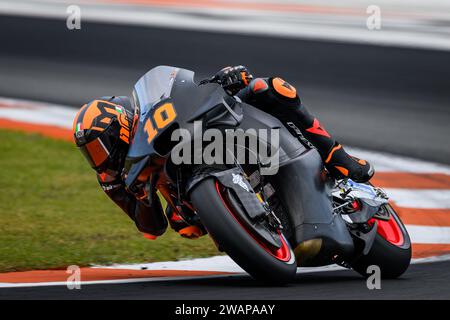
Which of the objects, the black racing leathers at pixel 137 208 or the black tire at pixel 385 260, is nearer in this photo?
the black racing leathers at pixel 137 208

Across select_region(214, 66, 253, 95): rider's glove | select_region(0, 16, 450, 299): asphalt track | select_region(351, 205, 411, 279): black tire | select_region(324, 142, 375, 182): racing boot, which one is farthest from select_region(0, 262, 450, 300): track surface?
select_region(0, 16, 450, 299): asphalt track

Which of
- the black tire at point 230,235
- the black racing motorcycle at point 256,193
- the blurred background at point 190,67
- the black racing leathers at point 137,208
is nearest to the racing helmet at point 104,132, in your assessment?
the black racing motorcycle at point 256,193

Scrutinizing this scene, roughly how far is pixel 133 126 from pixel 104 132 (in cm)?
17

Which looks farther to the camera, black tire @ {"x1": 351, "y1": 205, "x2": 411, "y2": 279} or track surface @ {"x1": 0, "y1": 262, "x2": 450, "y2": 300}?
black tire @ {"x1": 351, "y1": 205, "x2": 411, "y2": 279}

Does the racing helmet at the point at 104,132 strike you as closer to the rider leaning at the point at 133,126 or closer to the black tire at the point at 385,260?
the rider leaning at the point at 133,126

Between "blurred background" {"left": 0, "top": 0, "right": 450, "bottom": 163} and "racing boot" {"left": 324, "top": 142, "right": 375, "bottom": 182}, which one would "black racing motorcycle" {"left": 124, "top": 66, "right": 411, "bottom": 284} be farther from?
"blurred background" {"left": 0, "top": 0, "right": 450, "bottom": 163}

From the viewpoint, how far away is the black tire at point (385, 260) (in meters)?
5.55

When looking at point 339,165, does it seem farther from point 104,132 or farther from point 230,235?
point 104,132

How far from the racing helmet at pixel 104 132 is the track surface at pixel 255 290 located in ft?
2.13

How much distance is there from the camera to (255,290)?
479 centimetres

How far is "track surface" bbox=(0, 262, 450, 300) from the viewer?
467 cm
